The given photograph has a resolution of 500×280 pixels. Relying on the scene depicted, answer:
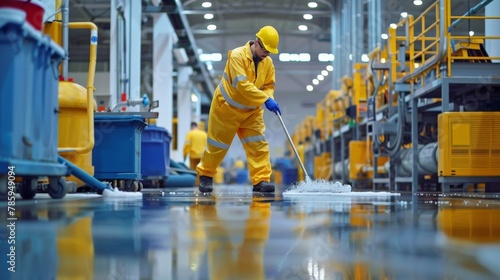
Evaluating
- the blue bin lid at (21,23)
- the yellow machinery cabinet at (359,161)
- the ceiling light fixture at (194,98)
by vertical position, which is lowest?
the yellow machinery cabinet at (359,161)

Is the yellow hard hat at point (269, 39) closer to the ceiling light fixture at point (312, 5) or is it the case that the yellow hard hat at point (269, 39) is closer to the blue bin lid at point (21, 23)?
the blue bin lid at point (21, 23)

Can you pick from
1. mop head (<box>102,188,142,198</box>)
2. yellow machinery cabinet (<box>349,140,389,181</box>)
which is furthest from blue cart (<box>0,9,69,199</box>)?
yellow machinery cabinet (<box>349,140,389,181</box>)

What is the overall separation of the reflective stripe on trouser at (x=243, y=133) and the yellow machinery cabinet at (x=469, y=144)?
1893 mm

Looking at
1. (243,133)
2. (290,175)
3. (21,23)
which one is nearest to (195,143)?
(290,175)

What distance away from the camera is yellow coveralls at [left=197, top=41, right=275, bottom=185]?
559 cm

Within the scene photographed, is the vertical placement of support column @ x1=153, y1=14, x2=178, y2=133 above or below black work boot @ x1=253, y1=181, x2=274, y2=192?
above

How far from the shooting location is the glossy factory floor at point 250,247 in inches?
47.3

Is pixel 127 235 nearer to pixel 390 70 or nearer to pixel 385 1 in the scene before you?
pixel 390 70

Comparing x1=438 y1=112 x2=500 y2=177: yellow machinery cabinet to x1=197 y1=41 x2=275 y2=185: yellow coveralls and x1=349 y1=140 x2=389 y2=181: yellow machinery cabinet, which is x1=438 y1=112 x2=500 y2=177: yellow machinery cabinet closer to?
x1=197 y1=41 x2=275 y2=185: yellow coveralls

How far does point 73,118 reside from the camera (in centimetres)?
483

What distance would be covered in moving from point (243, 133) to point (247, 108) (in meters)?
0.30

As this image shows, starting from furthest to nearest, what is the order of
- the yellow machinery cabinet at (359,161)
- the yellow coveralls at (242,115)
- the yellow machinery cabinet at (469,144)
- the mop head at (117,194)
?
1. the yellow machinery cabinet at (359,161)
2. the yellow machinery cabinet at (469,144)
3. the yellow coveralls at (242,115)
4. the mop head at (117,194)

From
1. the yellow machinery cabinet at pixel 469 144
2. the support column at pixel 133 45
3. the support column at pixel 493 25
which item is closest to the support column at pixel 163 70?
the support column at pixel 133 45

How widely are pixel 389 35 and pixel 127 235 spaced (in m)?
7.59
